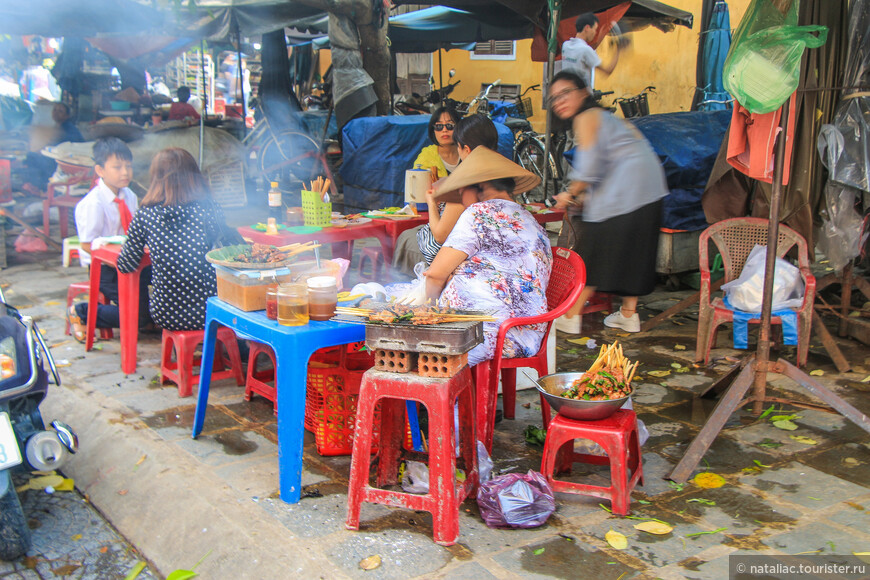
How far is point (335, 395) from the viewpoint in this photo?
3.51m

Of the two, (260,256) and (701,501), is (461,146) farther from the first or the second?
(701,501)

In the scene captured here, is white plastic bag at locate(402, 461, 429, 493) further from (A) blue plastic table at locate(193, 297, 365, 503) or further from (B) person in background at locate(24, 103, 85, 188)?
(B) person in background at locate(24, 103, 85, 188)

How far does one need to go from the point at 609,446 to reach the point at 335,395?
133 centimetres

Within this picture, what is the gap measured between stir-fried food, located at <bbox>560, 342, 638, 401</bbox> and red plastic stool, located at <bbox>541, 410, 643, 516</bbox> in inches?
4.1

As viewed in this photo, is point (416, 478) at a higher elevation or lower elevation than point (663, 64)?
lower

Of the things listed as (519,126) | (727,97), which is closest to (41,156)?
(519,126)

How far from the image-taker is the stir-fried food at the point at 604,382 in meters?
3.05

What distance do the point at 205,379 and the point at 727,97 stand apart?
9.71 m

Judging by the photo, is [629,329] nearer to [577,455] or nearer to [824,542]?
[577,455]

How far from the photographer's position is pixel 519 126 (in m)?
12.1

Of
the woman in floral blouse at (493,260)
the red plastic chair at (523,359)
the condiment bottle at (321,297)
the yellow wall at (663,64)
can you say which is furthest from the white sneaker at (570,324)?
the yellow wall at (663,64)

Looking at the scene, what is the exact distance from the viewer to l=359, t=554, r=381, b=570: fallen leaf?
262 cm

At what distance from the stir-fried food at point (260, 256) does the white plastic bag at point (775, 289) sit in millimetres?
3015

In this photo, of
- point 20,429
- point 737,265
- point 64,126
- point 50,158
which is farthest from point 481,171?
point 64,126
